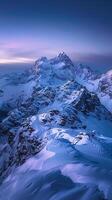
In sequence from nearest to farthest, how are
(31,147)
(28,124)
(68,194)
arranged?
1. (68,194)
2. (31,147)
3. (28,124)

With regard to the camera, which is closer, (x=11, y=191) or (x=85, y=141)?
(x=11, y=191)

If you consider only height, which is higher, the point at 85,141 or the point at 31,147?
the point at 85,141

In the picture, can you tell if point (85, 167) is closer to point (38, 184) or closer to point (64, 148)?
point (38, 184)

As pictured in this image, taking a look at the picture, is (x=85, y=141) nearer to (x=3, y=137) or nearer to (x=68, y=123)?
(x=68, y=123)

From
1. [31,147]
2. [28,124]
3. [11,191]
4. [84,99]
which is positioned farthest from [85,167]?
[84,99]

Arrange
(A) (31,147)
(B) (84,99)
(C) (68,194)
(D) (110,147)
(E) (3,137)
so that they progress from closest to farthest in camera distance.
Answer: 1. (C) (68,194)
2. (D) (110,147)
3. (A) (31,147)
4. (E) (3,137)
5. (B) (84,99)

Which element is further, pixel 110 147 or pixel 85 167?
pixel 110 147

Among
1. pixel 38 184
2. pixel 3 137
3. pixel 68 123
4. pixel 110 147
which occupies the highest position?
pixel 38 184

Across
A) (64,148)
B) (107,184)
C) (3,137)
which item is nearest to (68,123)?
(3,137)

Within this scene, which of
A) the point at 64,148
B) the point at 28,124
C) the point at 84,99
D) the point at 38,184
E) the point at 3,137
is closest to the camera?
the point at 38,184
